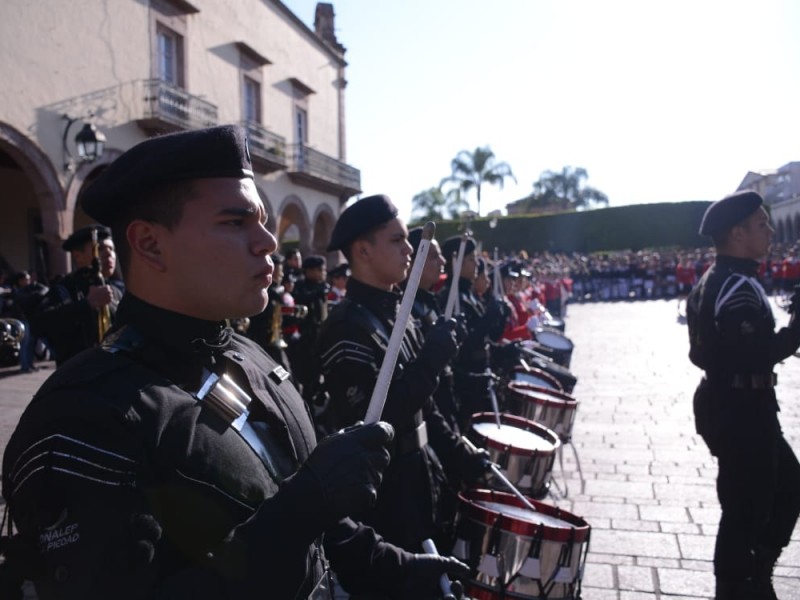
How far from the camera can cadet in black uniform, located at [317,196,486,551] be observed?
2730mm

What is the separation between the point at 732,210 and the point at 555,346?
16.7ft

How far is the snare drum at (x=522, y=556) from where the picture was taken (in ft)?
8.70

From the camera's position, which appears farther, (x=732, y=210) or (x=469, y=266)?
(x=469, y=266)

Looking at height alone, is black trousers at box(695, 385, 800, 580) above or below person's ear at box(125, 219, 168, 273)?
below

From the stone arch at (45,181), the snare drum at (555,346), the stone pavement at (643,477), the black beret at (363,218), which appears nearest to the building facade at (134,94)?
the stone arch at (45,181)

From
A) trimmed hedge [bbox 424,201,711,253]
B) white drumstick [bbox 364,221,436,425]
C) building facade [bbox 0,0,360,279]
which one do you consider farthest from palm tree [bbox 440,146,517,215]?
white drumstick [bbox 364,221,436,425]

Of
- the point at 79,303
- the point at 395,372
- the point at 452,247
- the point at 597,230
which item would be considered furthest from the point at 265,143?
the point at 597,230

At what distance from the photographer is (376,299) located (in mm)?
3174

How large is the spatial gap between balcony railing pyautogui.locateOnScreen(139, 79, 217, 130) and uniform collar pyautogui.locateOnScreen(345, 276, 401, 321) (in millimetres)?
13256

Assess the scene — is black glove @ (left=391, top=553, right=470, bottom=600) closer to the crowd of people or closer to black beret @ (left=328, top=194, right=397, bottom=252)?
the crowd of people

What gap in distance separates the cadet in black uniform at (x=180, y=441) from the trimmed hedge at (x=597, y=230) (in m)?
46.5

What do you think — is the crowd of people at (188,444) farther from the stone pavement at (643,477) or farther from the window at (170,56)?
the window at (170,56)

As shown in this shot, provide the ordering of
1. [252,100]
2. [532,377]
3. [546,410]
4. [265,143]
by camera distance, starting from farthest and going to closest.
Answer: [252,100] < [265,143] < [532,377] < [546,410]

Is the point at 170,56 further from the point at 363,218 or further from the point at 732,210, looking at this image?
the point at 732,210
